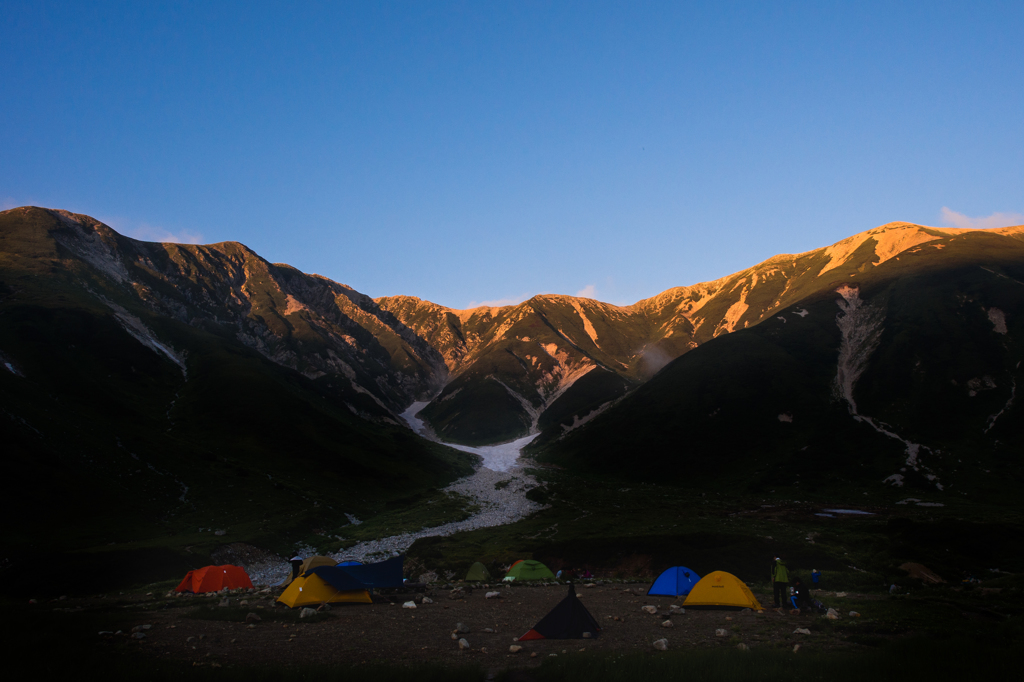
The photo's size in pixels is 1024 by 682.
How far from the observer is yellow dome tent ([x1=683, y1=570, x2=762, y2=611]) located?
31.6 metres

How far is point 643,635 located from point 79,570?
4839 centimetres

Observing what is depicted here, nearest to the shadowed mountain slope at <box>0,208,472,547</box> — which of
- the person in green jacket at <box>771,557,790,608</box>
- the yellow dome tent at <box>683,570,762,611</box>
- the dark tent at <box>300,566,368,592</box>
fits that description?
the dark tent at <box>300,566,368,592</box>

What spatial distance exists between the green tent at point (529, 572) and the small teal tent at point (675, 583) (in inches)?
499

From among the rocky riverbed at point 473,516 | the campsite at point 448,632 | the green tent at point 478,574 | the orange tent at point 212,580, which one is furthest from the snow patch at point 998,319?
the orange tent at point 212,580

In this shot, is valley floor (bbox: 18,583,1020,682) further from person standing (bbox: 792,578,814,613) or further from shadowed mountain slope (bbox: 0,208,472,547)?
shadowed mountain slope (bbox: 0,208,472,547)

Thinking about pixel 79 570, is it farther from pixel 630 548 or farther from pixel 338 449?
pixel 338 449

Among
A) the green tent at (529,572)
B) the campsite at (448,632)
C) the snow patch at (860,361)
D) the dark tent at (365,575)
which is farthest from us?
the snow patch at (860,361)

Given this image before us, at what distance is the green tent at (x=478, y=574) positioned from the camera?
49.2m

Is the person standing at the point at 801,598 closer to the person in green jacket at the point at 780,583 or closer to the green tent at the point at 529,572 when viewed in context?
the person in green jacket at the point at 780,583

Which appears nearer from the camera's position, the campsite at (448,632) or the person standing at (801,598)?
the campsite at (448,632)

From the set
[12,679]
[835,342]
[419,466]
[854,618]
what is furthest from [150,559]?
[835,342]

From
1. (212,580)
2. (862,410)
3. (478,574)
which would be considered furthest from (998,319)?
(212,580)

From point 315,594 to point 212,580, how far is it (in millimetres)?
14637

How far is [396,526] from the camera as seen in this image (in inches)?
3585
